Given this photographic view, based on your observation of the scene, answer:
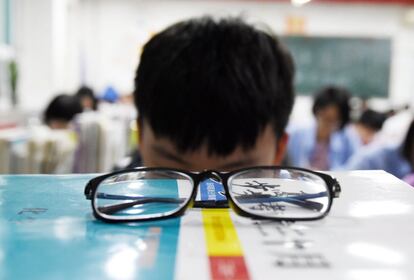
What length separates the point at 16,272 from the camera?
0.24 m

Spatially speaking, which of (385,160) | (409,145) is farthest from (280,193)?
(385,160)

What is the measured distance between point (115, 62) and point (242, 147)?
228 inches

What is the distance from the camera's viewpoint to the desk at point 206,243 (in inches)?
9.7

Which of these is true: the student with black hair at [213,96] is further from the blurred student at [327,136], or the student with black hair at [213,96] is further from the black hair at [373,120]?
the black hair at [373,120]

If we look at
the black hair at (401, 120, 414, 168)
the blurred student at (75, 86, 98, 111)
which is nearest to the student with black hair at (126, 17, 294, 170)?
the black hair at (401, 120, 414, 168)

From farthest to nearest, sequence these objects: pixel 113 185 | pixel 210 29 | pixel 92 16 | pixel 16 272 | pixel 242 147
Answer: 1. pixel 92 16
2. pixel 210 29
3. pixel 242 147
4. pixel 113 185
5. pixel 16 272

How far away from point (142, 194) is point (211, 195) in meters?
0.06

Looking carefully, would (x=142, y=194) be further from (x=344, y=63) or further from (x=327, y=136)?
(x=344, y=63)

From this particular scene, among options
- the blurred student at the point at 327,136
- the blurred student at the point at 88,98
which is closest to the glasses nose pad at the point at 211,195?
the blurred student at the point at 327,136

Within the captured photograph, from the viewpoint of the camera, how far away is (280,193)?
15.5 inches

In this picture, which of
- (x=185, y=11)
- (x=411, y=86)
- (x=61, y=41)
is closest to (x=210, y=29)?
(x=61, y=41)

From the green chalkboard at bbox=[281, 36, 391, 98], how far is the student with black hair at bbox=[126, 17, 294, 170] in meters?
5.47

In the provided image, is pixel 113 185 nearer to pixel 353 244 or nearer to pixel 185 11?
pixel 353 244

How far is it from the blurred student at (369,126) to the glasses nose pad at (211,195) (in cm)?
316
